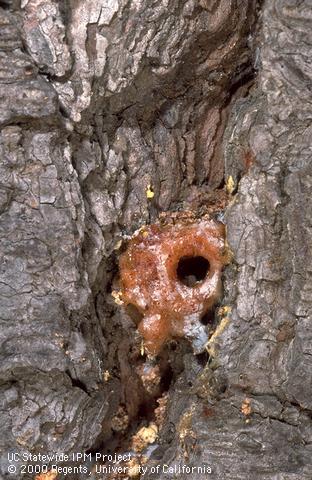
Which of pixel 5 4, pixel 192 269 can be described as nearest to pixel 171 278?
pixel 192 269

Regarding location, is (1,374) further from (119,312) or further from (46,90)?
(46,90)

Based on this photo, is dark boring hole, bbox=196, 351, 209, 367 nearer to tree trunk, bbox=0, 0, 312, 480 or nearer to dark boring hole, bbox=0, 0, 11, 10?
tree trunk, bbox=0, 0, 312, 480

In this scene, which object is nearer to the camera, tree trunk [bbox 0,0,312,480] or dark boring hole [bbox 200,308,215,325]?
tree trunk [bbox 0,0,312,480]

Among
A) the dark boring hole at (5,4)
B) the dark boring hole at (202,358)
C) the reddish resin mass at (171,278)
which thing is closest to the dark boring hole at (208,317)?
the reddish resin mass at (171,278)

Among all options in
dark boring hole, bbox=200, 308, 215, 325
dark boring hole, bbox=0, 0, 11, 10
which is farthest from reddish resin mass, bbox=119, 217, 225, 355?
dark boring hole, bbox=0, 0, 11, 10

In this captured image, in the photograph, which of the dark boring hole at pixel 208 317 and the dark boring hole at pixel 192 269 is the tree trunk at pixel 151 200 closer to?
the dark boring hole at pixel 208 317

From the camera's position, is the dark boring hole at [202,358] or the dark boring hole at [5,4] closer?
the dark boring hole at [5,4]

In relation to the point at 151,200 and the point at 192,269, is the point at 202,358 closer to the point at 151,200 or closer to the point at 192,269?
the point at 192,269
